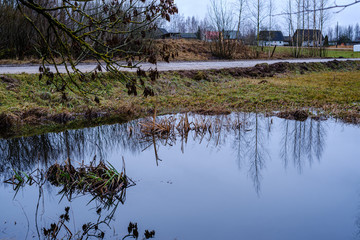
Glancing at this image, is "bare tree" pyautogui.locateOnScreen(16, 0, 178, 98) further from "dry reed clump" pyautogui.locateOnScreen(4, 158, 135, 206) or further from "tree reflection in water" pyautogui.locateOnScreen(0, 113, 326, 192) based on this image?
"tree reflection in water" pyautogui.locateOnScreen(0, 113, 326, 192)

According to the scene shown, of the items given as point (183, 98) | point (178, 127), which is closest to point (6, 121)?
point (178, 127)

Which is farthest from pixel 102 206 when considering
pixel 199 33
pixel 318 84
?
pixel 199 33

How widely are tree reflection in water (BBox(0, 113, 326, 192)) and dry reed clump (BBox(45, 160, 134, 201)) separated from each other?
49.9 inches

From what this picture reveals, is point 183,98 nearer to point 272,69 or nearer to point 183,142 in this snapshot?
point 183,142

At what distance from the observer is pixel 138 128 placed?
1029 cm

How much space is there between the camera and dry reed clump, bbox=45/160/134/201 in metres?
5.70

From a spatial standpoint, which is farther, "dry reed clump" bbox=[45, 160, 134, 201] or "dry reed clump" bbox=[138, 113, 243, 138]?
"dry reed clump" bbox=[138, 113, 243, 138]

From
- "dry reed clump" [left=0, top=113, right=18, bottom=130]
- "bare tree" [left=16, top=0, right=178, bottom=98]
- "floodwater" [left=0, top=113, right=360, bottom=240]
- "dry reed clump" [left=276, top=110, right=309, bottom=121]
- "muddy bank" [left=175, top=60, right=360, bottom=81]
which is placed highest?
"bare tree" [left=16, top=0, right=178, bottom=98]

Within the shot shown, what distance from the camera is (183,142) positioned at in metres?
8.95

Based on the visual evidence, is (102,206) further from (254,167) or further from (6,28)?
(6,28)

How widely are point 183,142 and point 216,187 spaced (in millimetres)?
2964

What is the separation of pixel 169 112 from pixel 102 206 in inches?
292

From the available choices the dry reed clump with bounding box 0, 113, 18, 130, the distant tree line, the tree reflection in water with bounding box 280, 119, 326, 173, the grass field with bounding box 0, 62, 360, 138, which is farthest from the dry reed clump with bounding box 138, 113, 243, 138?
the distant tree line

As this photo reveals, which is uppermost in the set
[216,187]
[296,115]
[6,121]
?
[6,121]
